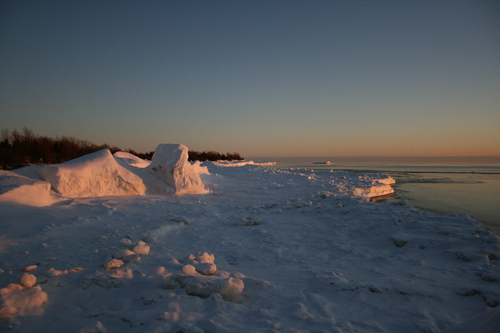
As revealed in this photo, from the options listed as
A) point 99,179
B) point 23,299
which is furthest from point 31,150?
point 23,299

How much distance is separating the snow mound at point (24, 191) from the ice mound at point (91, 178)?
1.33ft

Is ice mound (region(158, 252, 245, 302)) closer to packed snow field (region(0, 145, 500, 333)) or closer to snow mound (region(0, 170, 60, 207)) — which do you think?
packed snow field (region(0, 145, 500, 333))

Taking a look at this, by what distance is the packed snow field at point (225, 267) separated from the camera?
6.25 feet

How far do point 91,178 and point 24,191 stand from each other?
1529mm

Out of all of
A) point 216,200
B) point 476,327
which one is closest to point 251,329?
point 476,327

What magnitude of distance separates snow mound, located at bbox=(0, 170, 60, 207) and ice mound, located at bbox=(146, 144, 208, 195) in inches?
116

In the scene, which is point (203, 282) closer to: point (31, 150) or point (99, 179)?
point (99, 179)

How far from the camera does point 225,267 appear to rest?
2930 millimetres

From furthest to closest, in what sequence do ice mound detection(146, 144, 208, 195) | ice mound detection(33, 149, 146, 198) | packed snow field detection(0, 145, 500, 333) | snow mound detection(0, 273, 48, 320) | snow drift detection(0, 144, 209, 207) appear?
ice mound detection(146, 144, 208, 195) → ice mound detection(33, 149, 146, 198) → snow drift detection(0, 144, 209, 207) → packed snow field detection(0, 145, 500, 333) → snow mound detection(0, 273, 48, 320)

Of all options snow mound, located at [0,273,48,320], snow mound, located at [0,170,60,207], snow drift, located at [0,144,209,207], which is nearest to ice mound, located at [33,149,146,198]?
snow drift, located at [0,144,209,207]

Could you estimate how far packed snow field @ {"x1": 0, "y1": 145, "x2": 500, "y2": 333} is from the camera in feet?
6.25

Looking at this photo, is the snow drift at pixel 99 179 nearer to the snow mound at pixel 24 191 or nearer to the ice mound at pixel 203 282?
the snow mound at pixel 24 191

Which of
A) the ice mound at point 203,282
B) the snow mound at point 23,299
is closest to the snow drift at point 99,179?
the snow mound at point 23,299

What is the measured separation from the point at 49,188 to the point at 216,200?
3.73 meters
